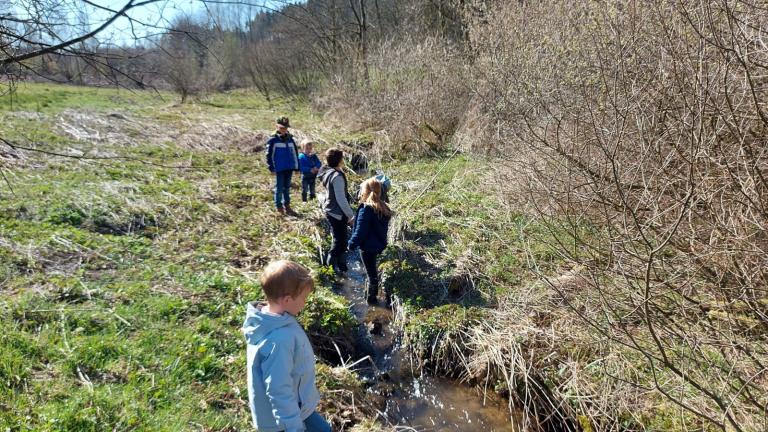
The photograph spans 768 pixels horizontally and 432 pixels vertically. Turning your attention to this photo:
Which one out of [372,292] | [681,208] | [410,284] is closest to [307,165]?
[372,292]

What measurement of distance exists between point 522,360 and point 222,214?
17.9 ft

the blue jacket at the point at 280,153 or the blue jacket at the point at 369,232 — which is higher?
the blue jacket at the point at 280,153

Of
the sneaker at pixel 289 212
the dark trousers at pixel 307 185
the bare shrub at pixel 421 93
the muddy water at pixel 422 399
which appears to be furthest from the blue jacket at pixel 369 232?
the bare shrub at pixel 421 93

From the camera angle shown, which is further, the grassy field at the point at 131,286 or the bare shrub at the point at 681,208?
the grassy field at the point at 131,286

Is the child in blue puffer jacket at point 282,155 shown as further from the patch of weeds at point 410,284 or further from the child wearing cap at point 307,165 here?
the patch of weeds at point 410,284

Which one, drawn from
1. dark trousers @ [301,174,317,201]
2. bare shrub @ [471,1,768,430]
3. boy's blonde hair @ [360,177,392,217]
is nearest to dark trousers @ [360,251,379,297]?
boy's blonde hair @ [360,177,392,217]

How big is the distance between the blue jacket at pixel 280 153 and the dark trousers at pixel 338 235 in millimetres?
2008

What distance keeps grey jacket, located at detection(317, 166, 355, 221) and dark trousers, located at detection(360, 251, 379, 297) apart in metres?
0.65

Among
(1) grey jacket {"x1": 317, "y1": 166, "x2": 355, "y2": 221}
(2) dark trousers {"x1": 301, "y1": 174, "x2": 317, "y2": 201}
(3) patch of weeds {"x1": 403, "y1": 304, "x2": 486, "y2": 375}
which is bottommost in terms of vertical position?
(3) patch of weeds {"x1": 403, "y1": 304, "x2": 486, "y2": 375}

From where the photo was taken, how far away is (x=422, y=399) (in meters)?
4.56

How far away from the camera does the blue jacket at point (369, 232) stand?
5.82 metres

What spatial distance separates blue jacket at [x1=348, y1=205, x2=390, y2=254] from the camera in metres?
5.82

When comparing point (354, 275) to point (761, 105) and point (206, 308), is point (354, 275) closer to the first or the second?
point (206, 308)

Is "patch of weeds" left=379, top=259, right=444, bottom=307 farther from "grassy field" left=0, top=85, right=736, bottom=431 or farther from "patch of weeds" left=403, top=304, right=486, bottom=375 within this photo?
"patch of weeds" left=403, top=304, right=486, bottom=375
